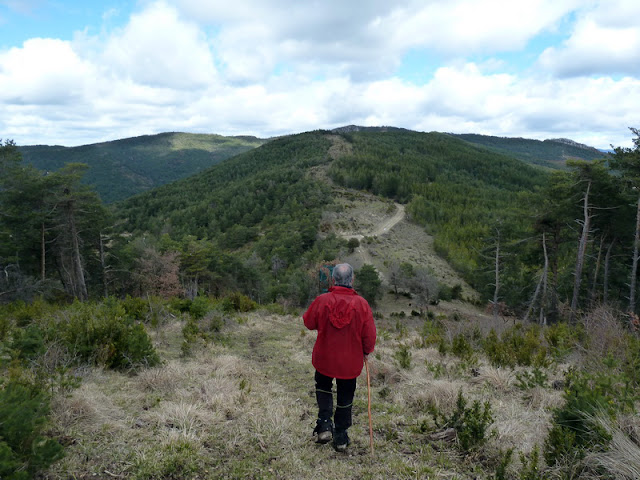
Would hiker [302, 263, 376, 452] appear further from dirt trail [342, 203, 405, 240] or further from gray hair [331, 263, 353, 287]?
dirt trail [342, 203, 405, 240]

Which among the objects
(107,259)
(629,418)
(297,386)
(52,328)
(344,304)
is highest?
(344,304)

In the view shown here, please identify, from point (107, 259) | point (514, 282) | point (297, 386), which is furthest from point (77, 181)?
point (514, 282)

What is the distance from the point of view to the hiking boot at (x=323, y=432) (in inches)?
128

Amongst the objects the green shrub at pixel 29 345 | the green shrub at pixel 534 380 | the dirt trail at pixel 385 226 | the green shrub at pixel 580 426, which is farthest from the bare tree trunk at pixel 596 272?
the dirt trail at pixel 385 226

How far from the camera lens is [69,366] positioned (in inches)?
178

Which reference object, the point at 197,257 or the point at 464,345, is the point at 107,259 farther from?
the point at 464,345

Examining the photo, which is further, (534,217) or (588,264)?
(588,264)

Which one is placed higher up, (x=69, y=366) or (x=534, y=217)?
(x=534, y=217)

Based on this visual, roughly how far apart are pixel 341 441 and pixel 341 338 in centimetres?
93

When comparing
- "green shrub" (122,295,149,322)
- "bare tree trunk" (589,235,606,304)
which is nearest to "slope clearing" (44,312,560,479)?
"green shrub" (122,295,149,322)

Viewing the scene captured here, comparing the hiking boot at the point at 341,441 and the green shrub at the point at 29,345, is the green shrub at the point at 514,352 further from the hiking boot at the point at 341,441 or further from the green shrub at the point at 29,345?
the green shrub at the point at 29,345

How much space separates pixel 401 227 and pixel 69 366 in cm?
5430

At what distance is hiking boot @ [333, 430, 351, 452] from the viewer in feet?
10.4

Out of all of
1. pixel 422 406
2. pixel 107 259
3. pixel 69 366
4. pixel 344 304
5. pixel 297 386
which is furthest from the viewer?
pixel 107 259
